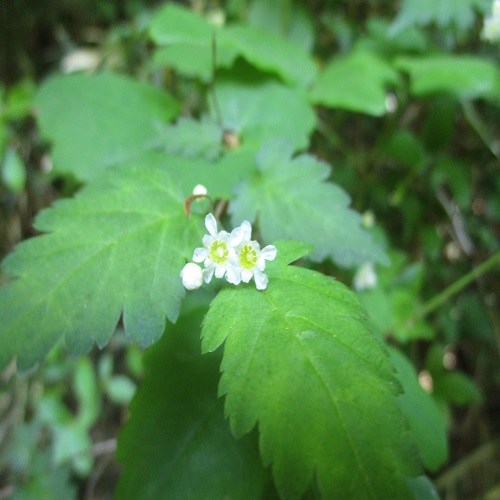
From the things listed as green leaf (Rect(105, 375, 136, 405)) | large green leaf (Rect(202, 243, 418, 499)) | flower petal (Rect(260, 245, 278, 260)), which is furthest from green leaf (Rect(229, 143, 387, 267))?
green leaf (Rect(105, 375, 136, 405))

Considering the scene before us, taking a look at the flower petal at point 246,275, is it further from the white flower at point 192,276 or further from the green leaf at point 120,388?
the green leaf at point 120,388

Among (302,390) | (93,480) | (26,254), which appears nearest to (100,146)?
(26,254)

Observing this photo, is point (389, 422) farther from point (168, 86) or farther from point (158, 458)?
point (168, 86)

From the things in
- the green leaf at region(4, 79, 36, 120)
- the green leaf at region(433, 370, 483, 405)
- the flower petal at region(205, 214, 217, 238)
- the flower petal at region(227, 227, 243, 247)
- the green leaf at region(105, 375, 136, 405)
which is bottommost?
the green leaf at region(105, 375, 136, 405)

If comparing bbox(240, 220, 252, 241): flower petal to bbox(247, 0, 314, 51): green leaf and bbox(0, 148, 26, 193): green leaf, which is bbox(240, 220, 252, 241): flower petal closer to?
bbox(247, 0, 314, 51): green leaf

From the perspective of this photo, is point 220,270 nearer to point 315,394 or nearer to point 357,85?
point 315,394

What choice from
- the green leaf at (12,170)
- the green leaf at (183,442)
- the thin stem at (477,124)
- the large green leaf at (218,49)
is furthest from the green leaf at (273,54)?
the green leaf at (12,170)

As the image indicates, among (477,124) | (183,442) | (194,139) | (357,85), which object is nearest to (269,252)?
(183,442)
